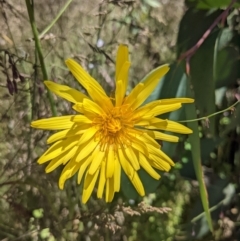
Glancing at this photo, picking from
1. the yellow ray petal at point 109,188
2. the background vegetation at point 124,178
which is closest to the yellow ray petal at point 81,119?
the yellow ray petal at point 109,188

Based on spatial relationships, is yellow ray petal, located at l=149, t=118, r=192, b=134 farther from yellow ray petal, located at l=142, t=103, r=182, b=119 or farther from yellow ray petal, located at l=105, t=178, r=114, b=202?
yellow ray petal, located at l=105, t=178, r=114, b=202

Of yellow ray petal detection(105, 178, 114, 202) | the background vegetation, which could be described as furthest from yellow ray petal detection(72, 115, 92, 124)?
the background vegetation

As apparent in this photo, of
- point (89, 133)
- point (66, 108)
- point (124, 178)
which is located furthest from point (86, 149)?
point (66, 108)

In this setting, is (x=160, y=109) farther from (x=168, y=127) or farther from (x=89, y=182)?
(x=89, y=182)

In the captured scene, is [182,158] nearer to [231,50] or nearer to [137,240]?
[137,240]

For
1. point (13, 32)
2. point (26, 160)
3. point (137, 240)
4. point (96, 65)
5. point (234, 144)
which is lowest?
point (137, 240)

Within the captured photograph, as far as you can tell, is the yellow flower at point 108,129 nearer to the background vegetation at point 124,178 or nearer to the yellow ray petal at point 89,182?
the yellow ray petal at point 89,182

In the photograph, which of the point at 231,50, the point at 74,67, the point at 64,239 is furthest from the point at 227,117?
the point at 74,67
